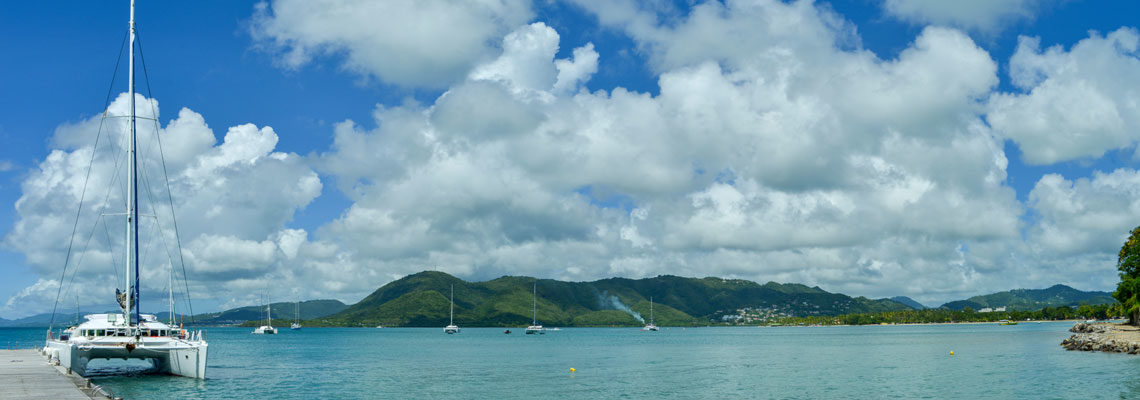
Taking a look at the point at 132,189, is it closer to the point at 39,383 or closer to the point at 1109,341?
the point at 39,383

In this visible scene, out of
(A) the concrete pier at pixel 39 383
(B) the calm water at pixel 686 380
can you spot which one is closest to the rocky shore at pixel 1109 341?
(B) the calm water at pixel 686 380

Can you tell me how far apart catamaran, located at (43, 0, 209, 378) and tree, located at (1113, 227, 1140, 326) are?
5056 inches

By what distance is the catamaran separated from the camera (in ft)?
194

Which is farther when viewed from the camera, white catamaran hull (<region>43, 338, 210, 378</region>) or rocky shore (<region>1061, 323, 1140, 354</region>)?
rocky shore (<region>1061, 323, 1140, 354</region>)

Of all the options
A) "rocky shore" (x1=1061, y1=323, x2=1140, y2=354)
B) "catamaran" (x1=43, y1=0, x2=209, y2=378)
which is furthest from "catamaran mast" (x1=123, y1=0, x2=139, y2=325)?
"rocky shore" (x1=1061, y1=323, x2=1140, y2=354)

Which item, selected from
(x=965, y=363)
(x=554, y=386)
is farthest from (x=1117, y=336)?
(x=554, y=386)

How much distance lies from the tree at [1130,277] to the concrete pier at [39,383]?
13498 cm

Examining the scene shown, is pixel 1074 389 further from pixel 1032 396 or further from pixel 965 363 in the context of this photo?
pixel 965 363

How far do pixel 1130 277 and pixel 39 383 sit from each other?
5678 inches

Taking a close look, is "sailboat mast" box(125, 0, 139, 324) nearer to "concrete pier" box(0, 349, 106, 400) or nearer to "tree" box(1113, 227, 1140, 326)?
"concrete pier" box(0, 349, 106, 400)

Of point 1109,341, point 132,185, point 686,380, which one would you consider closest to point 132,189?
point 132,185

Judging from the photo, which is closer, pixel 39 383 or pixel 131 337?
pixel 39 383

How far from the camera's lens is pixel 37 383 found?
157 feet

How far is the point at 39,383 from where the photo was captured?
1876 inches
